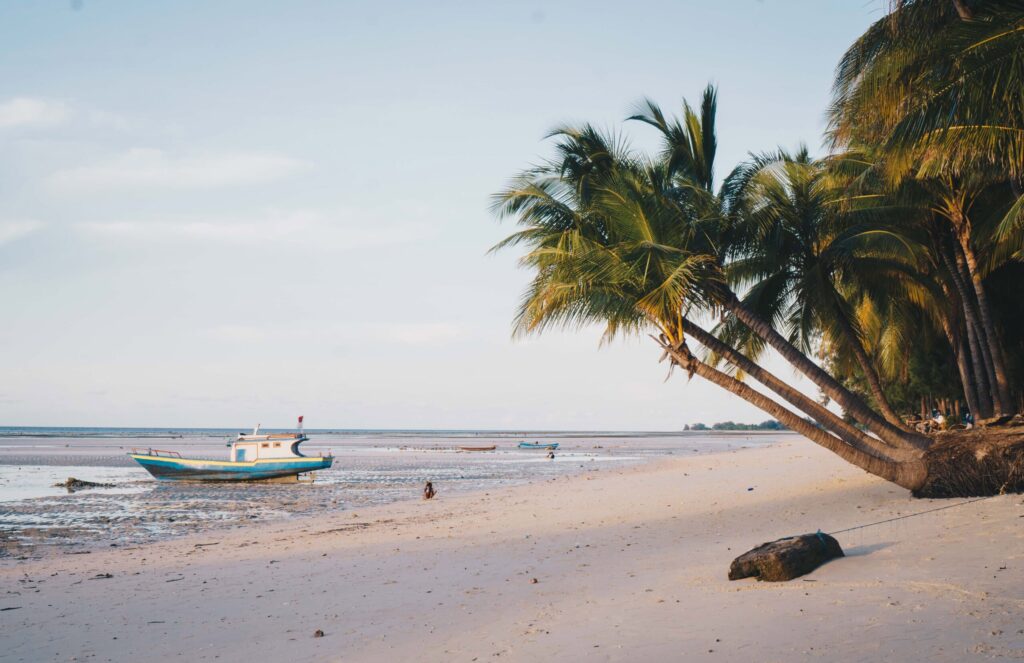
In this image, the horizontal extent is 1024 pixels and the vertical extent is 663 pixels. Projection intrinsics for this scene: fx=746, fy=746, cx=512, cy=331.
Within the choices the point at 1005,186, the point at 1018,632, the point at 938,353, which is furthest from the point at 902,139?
the point at 938,353

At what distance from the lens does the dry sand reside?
589 centimetres

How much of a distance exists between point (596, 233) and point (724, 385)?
402 centimetres

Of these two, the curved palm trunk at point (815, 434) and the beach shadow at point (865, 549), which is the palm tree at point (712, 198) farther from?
the beach shadow at point (865, 549)

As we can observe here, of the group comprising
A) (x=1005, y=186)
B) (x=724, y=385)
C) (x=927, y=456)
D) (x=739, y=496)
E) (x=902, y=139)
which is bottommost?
(x=739, y=496)

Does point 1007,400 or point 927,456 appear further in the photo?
point 1007,400

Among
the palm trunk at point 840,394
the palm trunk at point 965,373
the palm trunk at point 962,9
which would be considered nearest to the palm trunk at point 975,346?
the palm trunk at point 965,373

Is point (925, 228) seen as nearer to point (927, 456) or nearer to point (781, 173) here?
point (781, 173)

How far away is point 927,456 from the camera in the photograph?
41.2 ft

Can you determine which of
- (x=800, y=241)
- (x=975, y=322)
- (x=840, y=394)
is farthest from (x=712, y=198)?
(x=975, y=322)

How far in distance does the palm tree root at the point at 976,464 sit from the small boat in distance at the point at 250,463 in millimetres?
25750

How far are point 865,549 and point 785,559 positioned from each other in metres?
1.56

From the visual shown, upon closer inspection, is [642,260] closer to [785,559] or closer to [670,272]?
[670,272]

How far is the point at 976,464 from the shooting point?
11.9m

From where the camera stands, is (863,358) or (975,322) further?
(863,358)
